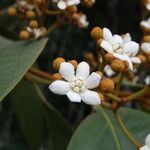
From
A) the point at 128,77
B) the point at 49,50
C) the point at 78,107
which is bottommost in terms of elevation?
the point at 78,107

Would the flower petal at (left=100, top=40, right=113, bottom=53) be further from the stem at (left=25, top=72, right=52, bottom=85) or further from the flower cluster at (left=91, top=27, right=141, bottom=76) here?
the stem at (left=25, top=72, right=52, bottom=85)

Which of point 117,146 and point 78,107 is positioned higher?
point 117,146

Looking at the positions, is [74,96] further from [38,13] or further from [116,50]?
[38,13]

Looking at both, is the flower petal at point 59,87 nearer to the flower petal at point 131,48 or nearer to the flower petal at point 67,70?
the flower petal at point 67,70

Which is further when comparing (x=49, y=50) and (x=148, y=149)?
(x=49, y=50)

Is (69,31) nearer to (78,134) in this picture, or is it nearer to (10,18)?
(10,18)

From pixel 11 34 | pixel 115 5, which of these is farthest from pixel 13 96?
pixel 115 5
